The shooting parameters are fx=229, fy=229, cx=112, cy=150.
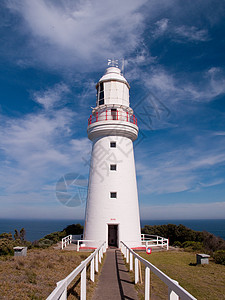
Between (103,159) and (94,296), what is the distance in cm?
1213

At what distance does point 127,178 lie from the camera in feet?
58.0

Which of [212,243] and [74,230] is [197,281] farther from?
[74,230]

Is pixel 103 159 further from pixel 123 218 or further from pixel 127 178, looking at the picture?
pixel 123 218

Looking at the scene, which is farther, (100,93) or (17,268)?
(100,93)

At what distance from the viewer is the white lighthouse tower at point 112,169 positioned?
1662cm

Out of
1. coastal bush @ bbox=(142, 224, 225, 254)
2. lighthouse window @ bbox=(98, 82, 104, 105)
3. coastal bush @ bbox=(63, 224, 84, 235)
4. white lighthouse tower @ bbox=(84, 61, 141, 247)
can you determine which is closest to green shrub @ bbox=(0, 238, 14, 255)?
white lighthouse tower @ bbox=(84, 61, 141, 247)

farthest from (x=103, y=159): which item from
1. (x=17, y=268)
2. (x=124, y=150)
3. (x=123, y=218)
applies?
(x=17, y=268)

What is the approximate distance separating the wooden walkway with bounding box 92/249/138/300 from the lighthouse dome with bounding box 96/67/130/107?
12.8 meters

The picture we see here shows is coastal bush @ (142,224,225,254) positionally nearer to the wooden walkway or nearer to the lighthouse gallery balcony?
the lighthouse gallery balcony

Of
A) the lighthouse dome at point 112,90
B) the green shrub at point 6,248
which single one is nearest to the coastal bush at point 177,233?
the lighthouse dome at point 112,90

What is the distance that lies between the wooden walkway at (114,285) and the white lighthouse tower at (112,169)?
6617 millimetres

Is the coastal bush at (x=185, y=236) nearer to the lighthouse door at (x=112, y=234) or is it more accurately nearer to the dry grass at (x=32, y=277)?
the lighthouse door at (x=112, y=234)

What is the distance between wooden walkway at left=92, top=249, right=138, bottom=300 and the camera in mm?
6258

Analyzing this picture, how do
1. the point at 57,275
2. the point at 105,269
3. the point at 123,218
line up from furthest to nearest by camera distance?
the point at 123,218, the point at 105,269, the point at 57,275
